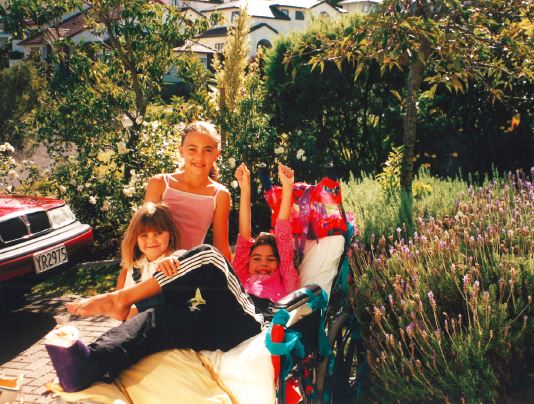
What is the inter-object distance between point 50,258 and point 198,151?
2367 millimetres

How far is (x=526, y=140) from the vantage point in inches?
285

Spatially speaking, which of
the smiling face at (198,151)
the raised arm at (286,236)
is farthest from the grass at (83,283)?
the raised arm at (286,236)

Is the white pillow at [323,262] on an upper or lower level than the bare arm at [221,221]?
lower

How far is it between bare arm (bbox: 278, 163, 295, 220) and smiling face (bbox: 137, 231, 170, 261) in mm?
840

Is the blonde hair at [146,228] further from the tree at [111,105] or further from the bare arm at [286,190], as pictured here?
the tree at [111,105]

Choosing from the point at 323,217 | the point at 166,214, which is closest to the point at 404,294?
the point at 323,217

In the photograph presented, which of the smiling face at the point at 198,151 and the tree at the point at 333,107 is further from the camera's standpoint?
the tree at the point at 333,107

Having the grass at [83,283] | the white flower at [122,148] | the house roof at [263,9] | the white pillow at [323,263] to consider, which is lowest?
Result: the grass at [83,283]

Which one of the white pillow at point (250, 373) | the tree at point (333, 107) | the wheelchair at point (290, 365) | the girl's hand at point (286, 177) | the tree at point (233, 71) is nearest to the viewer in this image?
the wheelchair at point (290, 365)

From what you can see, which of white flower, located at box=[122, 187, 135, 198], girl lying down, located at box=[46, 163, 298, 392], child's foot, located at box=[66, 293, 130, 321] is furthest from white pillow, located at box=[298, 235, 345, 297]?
white flower, located at box=[122, 187, 135, 198]

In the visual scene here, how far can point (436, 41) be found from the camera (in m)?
4.09

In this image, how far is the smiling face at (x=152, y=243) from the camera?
→ 9.14 ft

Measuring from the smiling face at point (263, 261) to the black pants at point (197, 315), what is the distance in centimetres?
82

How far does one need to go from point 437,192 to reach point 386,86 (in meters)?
3.59
